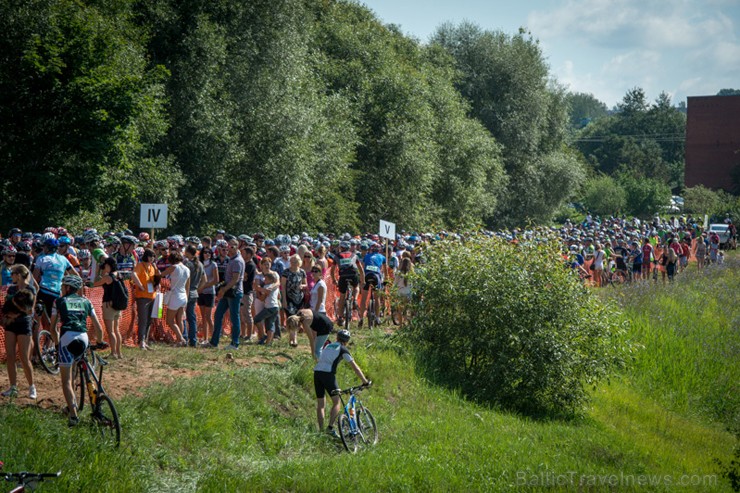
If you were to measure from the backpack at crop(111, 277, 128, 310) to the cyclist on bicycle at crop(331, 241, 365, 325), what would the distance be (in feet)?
21.4

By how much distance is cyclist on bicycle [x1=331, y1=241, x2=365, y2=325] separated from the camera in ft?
66.4

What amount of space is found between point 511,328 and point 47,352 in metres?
9.21

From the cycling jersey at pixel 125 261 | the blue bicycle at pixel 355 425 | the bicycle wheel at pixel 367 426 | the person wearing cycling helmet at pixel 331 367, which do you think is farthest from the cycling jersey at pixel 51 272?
the bicycle wheel at pixel 367 426

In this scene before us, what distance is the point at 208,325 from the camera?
1811 centimetres

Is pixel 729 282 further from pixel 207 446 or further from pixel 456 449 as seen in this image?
pixel 207 446

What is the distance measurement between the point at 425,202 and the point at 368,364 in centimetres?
2947

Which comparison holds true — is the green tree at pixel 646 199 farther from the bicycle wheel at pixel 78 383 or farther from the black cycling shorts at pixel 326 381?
the bicycle wheel at pixel 78 383

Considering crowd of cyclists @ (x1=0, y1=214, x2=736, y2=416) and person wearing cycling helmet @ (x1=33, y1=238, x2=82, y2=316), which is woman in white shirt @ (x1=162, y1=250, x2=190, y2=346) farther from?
person wearing cycling helmet @ (x1=33, y1=238, x2=82, y2=316)

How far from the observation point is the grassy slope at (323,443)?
11.0 meters

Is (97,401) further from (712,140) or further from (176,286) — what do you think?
(712,140)

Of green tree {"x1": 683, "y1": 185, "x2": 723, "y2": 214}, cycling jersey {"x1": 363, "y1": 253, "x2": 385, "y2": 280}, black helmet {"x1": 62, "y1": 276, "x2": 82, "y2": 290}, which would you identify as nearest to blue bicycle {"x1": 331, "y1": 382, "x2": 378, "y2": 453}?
black helmet {"x1": 62, "y1": 276, "x2": 82, "y2": 290}

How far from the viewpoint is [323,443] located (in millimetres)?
14062

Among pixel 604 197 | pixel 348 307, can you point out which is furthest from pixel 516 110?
pixel 348 307

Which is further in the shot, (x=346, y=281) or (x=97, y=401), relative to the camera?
(x=346, y=281)
